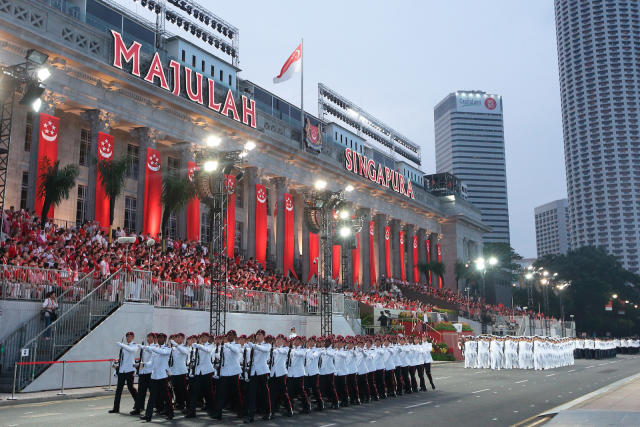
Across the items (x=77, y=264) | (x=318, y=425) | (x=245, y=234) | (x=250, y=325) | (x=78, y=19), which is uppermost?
(x=78, y=19)

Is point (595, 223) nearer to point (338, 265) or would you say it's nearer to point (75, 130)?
point (338, 265)

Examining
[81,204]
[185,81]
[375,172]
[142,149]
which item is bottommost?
[81,204]

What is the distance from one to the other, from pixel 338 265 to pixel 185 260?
23157 mm

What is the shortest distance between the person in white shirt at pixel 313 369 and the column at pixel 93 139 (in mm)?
19668

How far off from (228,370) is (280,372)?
1.52 meters

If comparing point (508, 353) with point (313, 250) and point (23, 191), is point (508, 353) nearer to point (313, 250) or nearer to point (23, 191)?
point (313, 250)

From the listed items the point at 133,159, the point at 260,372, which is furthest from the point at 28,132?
the point at 260,372

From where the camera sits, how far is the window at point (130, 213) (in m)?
40.3

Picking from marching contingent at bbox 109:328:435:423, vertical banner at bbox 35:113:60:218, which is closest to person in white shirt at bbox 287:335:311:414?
Answer: marching contingent at bbox 109:328:435:423

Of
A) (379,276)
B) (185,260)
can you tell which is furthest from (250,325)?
(379,276)

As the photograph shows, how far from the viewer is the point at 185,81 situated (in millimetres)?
40375

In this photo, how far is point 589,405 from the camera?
55.5 ft

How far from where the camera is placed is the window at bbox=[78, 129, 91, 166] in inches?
1495

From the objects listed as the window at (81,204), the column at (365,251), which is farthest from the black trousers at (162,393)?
the column at (365,251)
